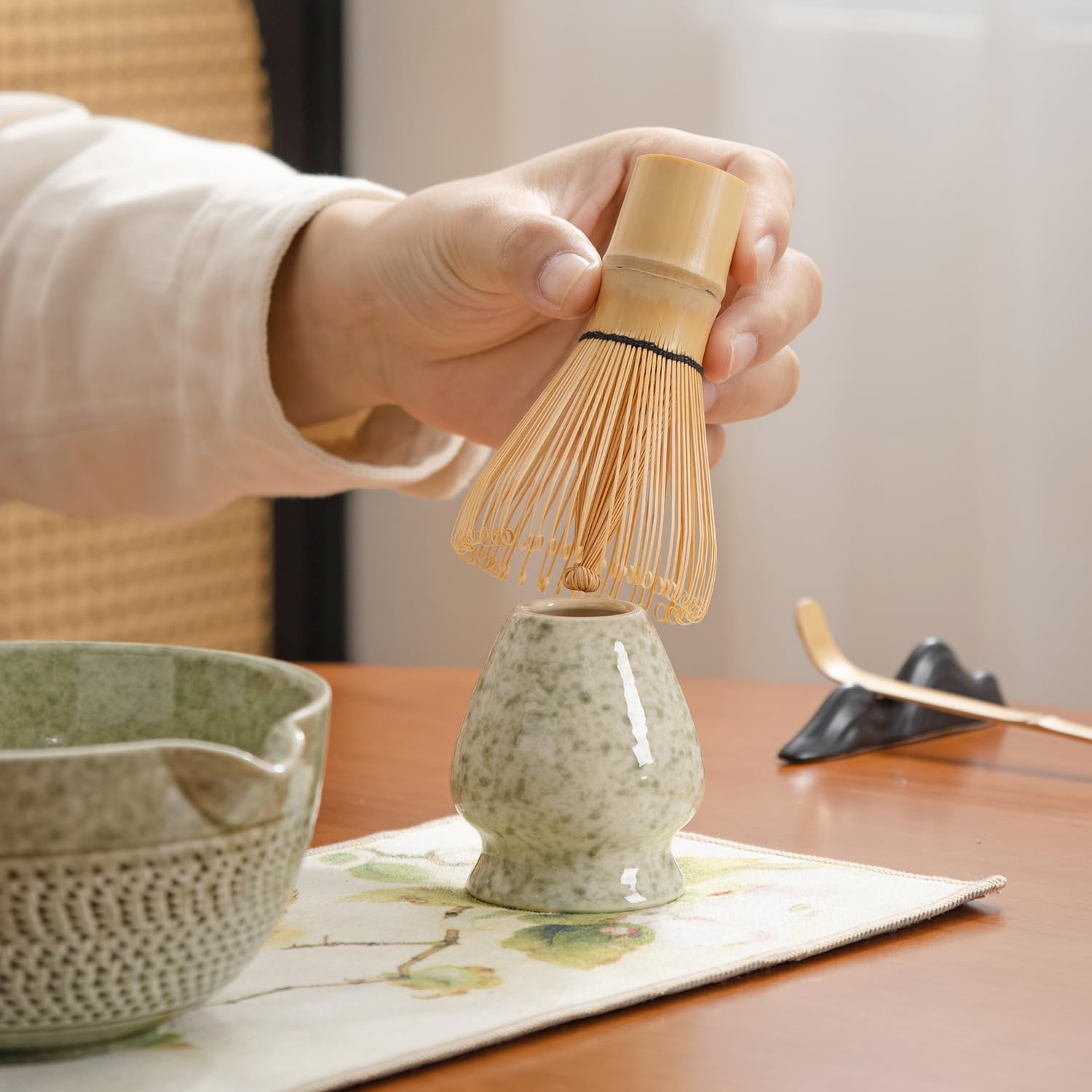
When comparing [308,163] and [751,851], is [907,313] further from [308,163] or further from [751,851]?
[751,851]

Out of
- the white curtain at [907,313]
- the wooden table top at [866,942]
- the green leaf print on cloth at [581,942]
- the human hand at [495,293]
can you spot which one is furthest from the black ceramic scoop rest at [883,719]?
the white curtain at [907,313]

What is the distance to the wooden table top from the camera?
0.28 m

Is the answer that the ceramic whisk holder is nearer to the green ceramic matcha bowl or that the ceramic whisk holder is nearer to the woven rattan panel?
the green ceramic matcha bowl

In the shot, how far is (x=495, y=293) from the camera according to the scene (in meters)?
0.59

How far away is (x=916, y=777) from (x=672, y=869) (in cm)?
18

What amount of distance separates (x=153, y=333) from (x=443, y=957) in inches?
17.3

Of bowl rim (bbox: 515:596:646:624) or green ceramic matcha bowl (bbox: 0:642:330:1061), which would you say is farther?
bowl rim (bbox: 515:596:646:624)

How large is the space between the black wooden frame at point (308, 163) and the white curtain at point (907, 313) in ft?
0.95

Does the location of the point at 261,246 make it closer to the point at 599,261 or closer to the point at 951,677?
the point at 599,261

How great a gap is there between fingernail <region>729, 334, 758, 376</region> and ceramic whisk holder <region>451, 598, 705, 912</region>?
0.14 metres

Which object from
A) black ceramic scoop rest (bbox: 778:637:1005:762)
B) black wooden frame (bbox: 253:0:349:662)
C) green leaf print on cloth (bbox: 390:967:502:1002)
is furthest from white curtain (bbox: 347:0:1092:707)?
green leaf print on cloth (bbox: 390:967:502:1002)

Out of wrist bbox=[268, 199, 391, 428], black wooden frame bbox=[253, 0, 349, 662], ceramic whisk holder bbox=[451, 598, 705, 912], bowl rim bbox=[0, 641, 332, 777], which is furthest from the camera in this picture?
black wooden frame bbox=[253, 0, 349, 662]

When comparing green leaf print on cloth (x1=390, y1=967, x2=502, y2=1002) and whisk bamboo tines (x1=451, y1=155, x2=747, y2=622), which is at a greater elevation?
whisk bamboo tines (x1=451, y1=155, x2=747, y2=622)

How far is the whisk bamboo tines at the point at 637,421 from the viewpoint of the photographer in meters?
0.39
